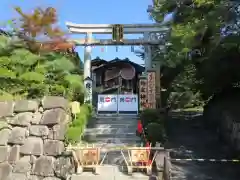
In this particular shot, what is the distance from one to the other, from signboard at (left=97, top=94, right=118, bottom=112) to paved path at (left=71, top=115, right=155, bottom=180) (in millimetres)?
1485

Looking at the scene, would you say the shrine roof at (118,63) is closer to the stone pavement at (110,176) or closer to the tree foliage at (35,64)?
the tree foliage at (35,64)

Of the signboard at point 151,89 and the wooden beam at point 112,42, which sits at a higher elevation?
the wooden beam at point 112,42

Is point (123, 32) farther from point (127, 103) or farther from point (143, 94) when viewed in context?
point (143, 94)

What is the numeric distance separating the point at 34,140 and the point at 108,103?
925cm

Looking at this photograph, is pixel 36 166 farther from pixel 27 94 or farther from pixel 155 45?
pixel 155 45

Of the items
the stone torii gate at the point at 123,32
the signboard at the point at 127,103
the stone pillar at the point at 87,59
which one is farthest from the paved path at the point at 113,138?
the stone torii gate at the point at 123,32

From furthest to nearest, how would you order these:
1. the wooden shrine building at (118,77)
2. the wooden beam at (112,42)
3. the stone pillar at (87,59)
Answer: the wooden shrine building at (118,77) → the stone pillar at (87,59) → the wooden beam at (112,42)

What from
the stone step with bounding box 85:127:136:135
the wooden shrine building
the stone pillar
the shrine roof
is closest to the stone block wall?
the stone step with bounding box 85:127:136:135

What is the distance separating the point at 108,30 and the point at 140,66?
15.4 ft

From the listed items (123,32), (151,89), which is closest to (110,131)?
(151,89)

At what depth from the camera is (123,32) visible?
21516mm

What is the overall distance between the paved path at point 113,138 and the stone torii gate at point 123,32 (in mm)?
5474

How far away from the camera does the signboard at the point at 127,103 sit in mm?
18906

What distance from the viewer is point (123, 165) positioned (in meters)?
10.3
